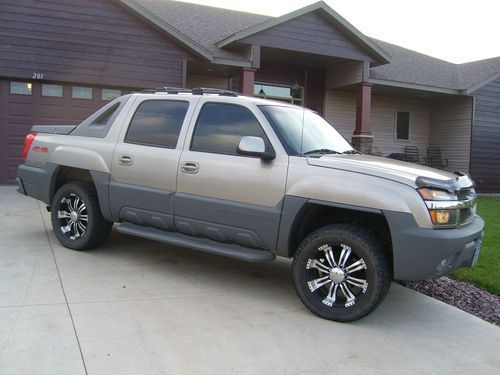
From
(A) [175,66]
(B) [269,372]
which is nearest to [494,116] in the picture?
(A) [175,66]

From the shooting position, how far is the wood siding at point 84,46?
11.6 metres

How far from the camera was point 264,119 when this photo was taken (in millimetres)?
4766

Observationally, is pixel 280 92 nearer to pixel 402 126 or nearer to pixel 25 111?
pixel 402 126

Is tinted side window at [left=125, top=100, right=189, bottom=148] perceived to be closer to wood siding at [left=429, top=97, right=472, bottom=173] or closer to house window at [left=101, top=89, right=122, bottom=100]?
house window at [left=101, top=89, right=122, bottom=100]

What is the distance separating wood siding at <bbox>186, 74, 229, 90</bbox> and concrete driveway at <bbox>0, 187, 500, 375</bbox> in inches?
422

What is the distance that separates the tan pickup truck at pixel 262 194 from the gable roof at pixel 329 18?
26.7ft

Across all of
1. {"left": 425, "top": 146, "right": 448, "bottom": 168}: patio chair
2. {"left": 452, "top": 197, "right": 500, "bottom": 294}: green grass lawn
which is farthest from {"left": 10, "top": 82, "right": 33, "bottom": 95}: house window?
{"left": 425, "top": 146, "right": 448, "bottom": 168}: patio chair

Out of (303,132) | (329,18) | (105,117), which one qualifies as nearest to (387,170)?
(303,132)

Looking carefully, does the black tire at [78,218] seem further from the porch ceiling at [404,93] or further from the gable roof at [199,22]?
the porch ceiling at [404,93]

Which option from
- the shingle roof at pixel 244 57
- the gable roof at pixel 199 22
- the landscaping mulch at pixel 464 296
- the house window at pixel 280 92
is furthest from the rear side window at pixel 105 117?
the house window at pixel 280 92

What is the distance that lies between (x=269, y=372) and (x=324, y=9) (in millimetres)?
12794

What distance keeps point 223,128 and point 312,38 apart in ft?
33.8

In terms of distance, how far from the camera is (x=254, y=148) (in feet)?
14.6

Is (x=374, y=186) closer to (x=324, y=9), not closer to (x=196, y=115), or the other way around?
(x=196, y=115)
